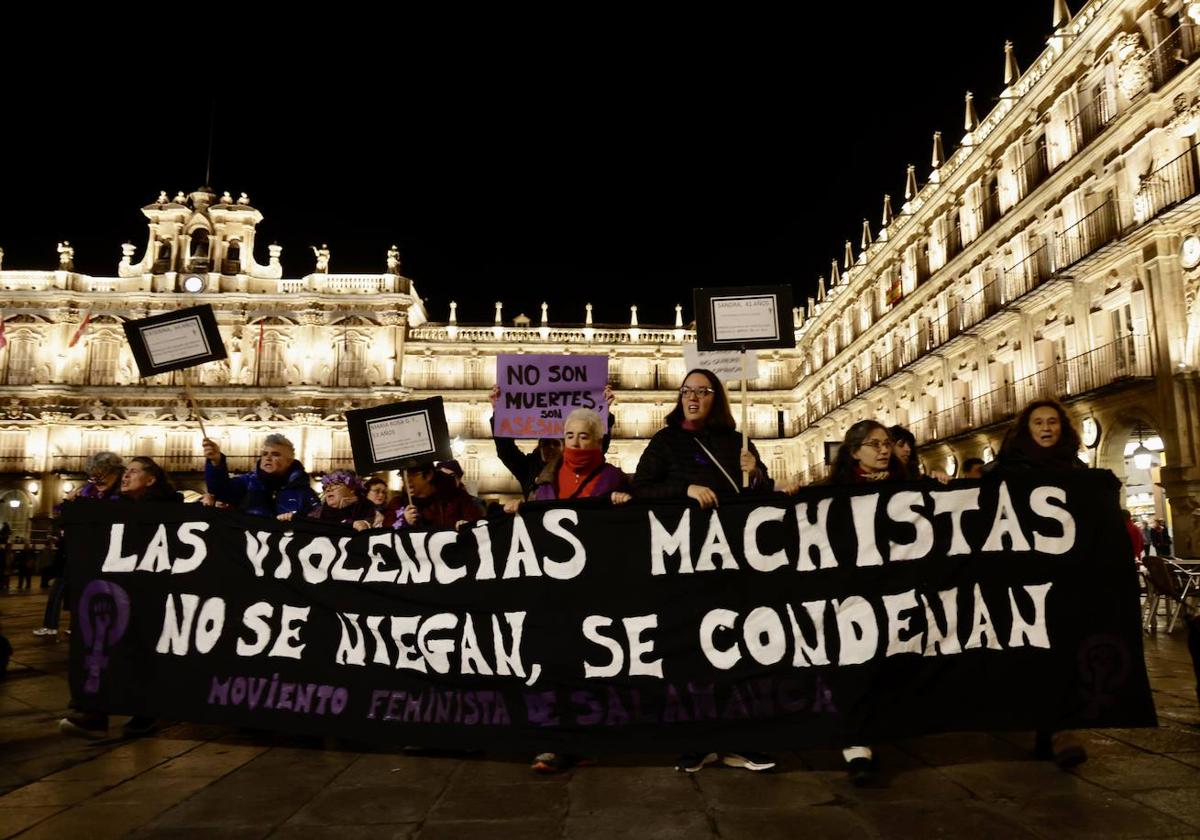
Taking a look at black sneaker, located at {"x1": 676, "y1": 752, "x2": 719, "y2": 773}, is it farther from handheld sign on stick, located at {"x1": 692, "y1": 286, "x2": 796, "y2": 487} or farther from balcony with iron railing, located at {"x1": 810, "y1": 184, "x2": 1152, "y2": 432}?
balcony with iron railing, located at {"x1": 810, "y1": 184, "x2": 1152, "y2": 432}

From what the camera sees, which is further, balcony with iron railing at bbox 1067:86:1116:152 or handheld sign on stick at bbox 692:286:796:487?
balcony with iron railing at bbox 1067:86:1116:152

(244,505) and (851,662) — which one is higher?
(244,505)

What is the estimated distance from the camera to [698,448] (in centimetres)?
437

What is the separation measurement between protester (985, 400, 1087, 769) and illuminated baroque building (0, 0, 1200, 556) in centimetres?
1370

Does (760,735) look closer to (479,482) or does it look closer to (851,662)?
(851,662)

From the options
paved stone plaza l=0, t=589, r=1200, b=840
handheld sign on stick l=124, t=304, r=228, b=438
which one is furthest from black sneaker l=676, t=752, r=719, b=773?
handheld sign on stick l=124, t=304, r=228, b=438

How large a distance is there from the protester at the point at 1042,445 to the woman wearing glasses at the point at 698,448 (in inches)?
53.2

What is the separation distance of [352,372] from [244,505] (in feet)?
109

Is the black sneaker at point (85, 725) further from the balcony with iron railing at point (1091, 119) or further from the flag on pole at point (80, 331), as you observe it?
the flag on pole at point (80, 331)

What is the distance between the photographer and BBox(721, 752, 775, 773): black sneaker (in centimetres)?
366

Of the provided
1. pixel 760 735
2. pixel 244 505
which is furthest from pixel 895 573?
pixel 244 505

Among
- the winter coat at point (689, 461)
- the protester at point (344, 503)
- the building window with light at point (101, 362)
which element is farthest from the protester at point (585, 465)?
the building window with light at point (101, 362)

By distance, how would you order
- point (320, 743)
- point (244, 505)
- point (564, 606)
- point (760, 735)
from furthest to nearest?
point (244, 505), point (320, 743), point (564, 606), point (760, 735)

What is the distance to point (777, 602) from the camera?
3746mm
